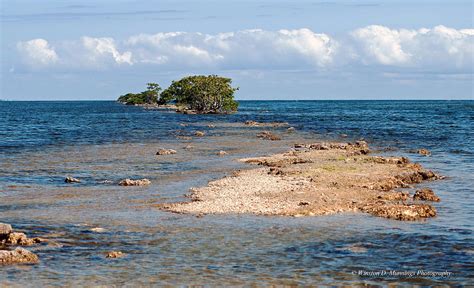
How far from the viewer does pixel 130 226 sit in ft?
79.0

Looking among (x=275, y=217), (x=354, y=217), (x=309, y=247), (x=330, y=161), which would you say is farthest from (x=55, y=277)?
(x=330, y=161)

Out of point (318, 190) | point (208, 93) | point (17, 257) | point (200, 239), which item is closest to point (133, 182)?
point (318, 190)

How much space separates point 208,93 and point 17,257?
120269 mm

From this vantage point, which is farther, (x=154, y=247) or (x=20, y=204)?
(x=20, y=204)

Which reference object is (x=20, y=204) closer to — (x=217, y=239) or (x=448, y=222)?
(x=217, y=239)

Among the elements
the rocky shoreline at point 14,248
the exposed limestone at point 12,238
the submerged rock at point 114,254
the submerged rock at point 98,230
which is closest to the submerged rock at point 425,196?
the submerged rock at point 98,230

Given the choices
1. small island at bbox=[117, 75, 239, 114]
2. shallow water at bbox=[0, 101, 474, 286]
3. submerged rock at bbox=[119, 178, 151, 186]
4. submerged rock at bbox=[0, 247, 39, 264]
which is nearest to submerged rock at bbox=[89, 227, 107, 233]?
shallow water at bbox=[0, 101, 474, 286]

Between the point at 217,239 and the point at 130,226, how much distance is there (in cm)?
417

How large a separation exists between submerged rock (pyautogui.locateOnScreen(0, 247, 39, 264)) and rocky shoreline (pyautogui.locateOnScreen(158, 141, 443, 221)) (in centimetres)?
887

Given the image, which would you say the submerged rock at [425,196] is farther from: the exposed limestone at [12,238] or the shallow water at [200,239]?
the exposed limestone at [12,238]

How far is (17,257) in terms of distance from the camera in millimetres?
18812

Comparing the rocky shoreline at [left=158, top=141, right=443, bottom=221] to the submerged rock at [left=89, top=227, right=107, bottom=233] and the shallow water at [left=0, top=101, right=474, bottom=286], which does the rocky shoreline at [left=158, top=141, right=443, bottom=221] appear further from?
the submerged rock at [left=89, top=227, right=107, bottom=233]

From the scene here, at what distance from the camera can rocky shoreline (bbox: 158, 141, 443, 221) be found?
2664 cm

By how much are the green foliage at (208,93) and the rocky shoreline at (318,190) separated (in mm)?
89407
